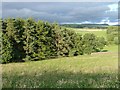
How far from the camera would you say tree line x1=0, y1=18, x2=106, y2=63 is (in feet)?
207

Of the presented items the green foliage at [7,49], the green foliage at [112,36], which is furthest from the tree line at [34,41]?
the green foliage at [112,36]

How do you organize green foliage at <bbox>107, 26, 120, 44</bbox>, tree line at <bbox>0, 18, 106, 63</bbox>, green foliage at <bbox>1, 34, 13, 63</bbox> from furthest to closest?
green foliage at <bbox>107, 26, 120, 44</bbox>
tree line at <bbox>0, 18, 106, 63</bbox>
green foliage at <bbox>1, 34, 13, 63</bbox>

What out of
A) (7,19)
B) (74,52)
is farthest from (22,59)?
(74,52)

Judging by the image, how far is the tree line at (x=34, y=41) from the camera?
63.2m

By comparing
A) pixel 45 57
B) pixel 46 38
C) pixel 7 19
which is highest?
pixel 7 19

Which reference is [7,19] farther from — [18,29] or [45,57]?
[45,57]

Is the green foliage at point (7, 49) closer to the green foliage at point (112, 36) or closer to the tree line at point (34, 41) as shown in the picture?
the tree line at point (34, 41)

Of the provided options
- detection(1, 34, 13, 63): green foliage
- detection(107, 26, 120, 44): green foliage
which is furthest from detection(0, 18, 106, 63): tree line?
detection(107, 26, 120, 44): green foliage

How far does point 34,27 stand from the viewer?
226 feet

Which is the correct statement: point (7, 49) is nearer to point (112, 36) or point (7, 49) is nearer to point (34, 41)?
point (34, 41)

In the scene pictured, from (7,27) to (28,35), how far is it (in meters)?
5.89

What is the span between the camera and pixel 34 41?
67.2 m

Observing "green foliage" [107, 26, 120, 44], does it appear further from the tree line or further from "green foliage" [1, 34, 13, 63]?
"green foliage" [1, 34, 13, 63]

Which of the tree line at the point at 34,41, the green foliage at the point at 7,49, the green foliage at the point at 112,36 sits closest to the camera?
the green foliage at the point at 7,49
